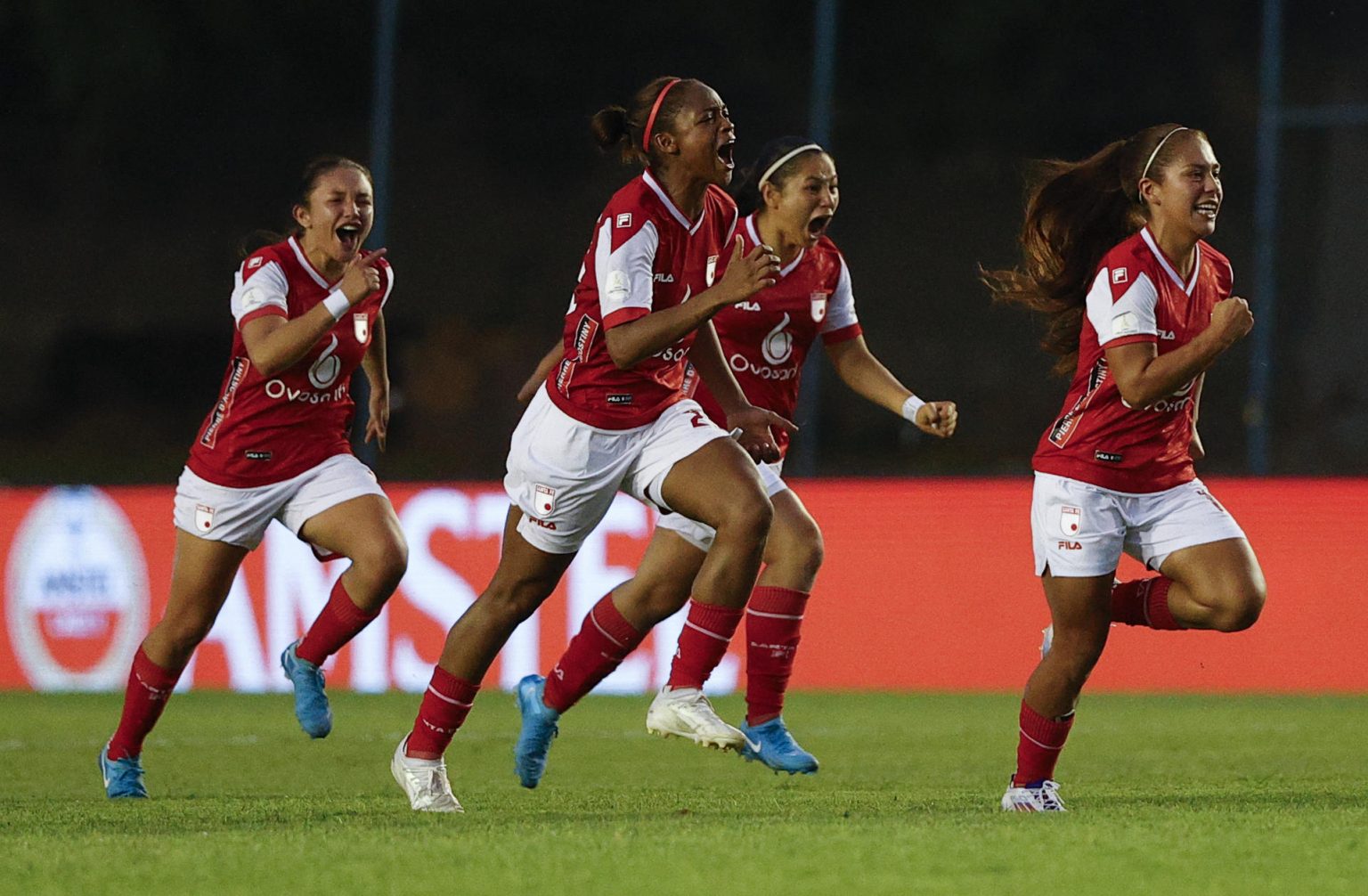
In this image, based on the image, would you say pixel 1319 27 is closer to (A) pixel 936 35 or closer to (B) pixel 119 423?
(A) pixel 936 35

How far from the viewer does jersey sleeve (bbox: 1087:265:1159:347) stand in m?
5.77

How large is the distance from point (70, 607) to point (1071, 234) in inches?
273

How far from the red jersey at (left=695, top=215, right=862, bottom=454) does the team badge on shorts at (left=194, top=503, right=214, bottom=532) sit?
172cm

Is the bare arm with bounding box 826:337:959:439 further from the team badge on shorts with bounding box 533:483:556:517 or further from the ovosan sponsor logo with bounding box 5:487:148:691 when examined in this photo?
the ovosan sponsor logo with bounding box 5:487:148:691

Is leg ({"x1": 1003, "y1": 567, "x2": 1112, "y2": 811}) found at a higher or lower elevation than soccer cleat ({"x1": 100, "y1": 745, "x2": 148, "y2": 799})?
higher

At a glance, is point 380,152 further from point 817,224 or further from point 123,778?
point 123,778

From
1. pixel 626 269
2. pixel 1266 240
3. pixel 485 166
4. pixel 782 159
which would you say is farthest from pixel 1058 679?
pixel 485 166

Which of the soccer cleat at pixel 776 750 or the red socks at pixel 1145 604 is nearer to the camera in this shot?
the red socks at pixel 1145 604

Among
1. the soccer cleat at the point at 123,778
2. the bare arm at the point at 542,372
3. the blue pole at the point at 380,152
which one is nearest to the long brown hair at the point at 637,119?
the bare arm at the point at 542,372

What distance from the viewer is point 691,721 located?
6.48 meters

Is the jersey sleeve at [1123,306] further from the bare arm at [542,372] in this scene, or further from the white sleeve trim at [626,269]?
the bare arm at [542,372]

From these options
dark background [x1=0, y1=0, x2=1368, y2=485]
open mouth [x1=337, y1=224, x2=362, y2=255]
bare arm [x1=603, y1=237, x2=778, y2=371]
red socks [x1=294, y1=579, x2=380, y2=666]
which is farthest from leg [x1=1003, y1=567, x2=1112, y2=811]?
dark background [x1=0, y1=0, x2=1368, y2=485]

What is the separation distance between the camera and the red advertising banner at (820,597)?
10773 millimetres

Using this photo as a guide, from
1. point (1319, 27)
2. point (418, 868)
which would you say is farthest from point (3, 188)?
point (418, 868)
